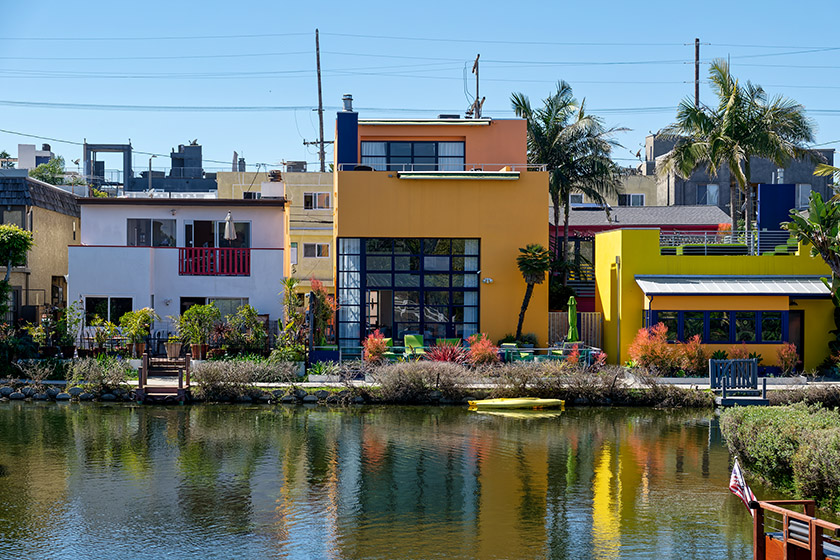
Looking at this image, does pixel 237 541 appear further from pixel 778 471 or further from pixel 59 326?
pixel 59 326

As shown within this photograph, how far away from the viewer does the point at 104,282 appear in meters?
34.7

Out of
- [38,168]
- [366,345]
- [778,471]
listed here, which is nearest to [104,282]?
[366,345]

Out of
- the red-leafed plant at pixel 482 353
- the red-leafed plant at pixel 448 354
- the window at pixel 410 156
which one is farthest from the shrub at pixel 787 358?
the window at pixel 410 156

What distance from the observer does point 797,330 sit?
3384 cm

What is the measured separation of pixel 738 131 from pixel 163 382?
23633 millimetres

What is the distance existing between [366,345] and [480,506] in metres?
14.0

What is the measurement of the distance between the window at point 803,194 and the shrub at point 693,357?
31800 millimetres

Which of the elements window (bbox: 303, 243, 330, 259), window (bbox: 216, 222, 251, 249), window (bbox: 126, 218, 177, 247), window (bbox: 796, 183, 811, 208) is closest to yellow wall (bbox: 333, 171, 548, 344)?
window (bbox: 216, 222, 251, 249)

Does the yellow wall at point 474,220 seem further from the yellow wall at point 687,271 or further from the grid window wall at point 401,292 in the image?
the yellow wall at point 687,271

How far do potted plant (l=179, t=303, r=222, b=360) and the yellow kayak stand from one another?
9.59 meters

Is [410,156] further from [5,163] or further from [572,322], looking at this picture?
[5,163]

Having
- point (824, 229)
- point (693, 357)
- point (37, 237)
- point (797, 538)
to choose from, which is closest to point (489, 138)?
point (693, 357)

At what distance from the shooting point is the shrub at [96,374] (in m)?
28.6

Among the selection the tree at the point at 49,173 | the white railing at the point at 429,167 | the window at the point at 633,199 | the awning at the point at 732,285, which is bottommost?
the awning at the point at 732,285
